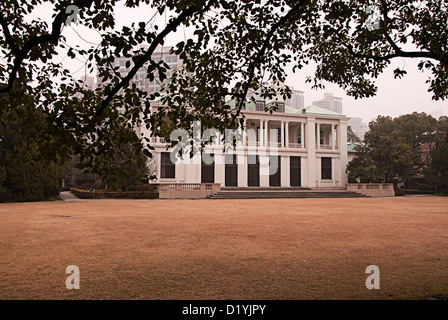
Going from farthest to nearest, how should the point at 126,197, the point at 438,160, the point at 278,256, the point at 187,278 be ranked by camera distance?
the point at 438,160 < the point at 126,197 < the point at 278,256 < the point at 187,278

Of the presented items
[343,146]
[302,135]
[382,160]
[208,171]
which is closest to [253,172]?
[208,171]

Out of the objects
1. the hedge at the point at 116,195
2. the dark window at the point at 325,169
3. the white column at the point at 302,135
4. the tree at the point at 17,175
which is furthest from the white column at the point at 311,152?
the tree at the point at 17,175

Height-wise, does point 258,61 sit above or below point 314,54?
below

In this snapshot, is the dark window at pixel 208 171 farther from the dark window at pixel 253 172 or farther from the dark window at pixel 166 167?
the dark window at pixel 253 172

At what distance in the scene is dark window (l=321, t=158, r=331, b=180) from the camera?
4391 cm

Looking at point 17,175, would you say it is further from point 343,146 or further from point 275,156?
point 343,146

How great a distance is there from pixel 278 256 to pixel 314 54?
18.7 ft

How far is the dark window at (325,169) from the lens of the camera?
4391 cm

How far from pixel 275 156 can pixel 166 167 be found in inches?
529

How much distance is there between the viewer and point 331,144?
4522cm

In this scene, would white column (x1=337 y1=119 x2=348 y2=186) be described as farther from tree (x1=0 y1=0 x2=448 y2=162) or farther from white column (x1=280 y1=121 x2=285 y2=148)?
tree (x1=0 y1=0 x2=448 y2=162)

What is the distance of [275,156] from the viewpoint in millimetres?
41969
